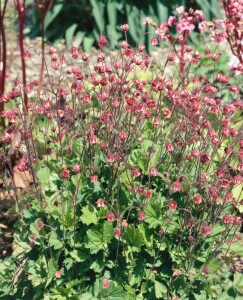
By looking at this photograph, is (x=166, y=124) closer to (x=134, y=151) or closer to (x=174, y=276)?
(x=134, y=151)

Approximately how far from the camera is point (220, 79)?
294 centimetres

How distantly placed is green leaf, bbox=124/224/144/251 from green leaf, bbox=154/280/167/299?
0.84 ft

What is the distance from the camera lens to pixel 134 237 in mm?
2896

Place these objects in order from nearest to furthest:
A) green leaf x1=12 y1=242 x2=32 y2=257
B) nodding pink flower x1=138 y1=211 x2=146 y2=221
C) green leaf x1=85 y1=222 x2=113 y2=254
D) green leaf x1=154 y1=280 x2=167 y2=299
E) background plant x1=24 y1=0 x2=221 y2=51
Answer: nodding pink flower x1=138 y1=211 x2=146 y2=221, green leaf x1=85 y1=222 x2=113 y2=254, green leaf x1=154 y1=280 x2=167 y2=299, green leaf x1=12 y1=242 x2=32 y2=257, background plant x1=24 y1=0 x2=221 y2=51

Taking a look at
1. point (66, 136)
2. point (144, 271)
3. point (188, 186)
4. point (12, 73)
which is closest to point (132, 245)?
point (144, 271)

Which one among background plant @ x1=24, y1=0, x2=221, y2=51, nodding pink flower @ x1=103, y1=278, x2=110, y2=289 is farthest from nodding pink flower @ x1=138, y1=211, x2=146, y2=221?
background plant @ x1=24, y1=0, x2=221, y2=51

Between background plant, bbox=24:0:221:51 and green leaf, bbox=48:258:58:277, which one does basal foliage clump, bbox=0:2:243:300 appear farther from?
background plant, bbox=24:0:221:51

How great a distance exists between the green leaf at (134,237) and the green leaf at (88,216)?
6.9 inches

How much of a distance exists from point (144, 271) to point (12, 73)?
3.64 m

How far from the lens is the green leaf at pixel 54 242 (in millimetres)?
2913

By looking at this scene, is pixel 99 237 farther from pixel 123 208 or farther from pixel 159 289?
pixel 159 289

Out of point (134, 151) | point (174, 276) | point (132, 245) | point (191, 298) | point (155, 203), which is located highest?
point (134, 151)

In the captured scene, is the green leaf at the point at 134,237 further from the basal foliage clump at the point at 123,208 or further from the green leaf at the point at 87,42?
the green leaf at the point at 87,42

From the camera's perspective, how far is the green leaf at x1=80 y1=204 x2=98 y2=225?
2867 mm
